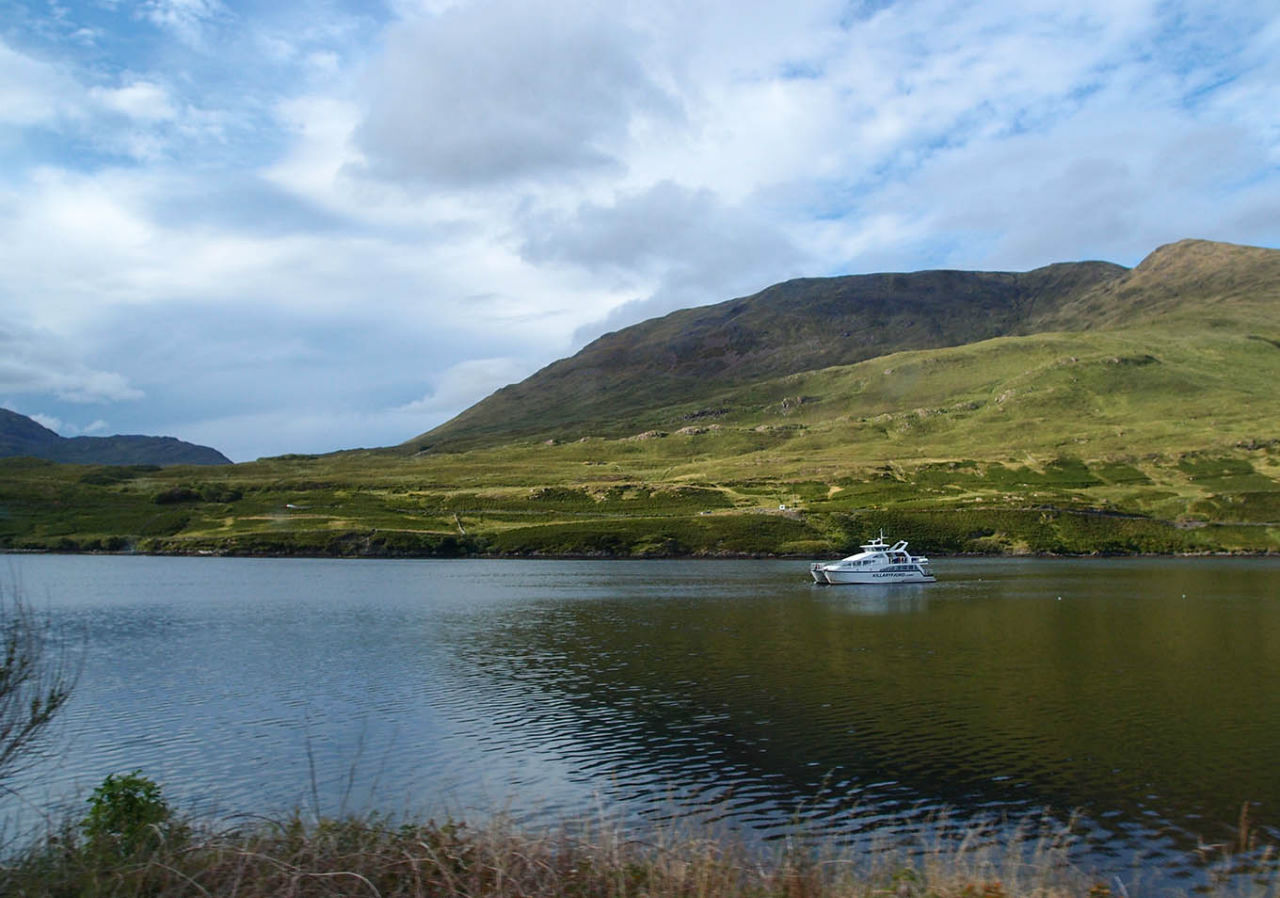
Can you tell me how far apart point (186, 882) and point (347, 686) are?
33.0 metres

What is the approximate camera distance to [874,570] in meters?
114

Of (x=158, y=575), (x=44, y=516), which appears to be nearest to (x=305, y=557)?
(x=158, y=575)

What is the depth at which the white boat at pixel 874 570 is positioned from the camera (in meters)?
112

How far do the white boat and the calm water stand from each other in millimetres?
26798

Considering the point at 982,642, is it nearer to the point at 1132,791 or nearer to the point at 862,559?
the point at 1132,791

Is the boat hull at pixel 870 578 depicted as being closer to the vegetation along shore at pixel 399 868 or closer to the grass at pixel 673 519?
the grass at pixel 673 519

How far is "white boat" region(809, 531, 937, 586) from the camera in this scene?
Result: 112375 millimetres

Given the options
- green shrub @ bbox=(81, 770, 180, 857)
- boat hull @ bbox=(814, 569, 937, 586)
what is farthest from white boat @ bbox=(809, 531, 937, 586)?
green shrub @ bbox=(81, 770, 180, 857)

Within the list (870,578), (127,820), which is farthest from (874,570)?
(127,820)

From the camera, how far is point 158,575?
11238cm

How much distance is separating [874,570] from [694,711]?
256 ft

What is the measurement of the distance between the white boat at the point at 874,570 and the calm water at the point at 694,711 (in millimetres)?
26798

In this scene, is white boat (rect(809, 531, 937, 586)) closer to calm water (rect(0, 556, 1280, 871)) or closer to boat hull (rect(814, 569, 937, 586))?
boat hull (rect(814, 569, 937, 586))

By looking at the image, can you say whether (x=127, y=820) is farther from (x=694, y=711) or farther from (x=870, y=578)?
(x=870, y=578)
